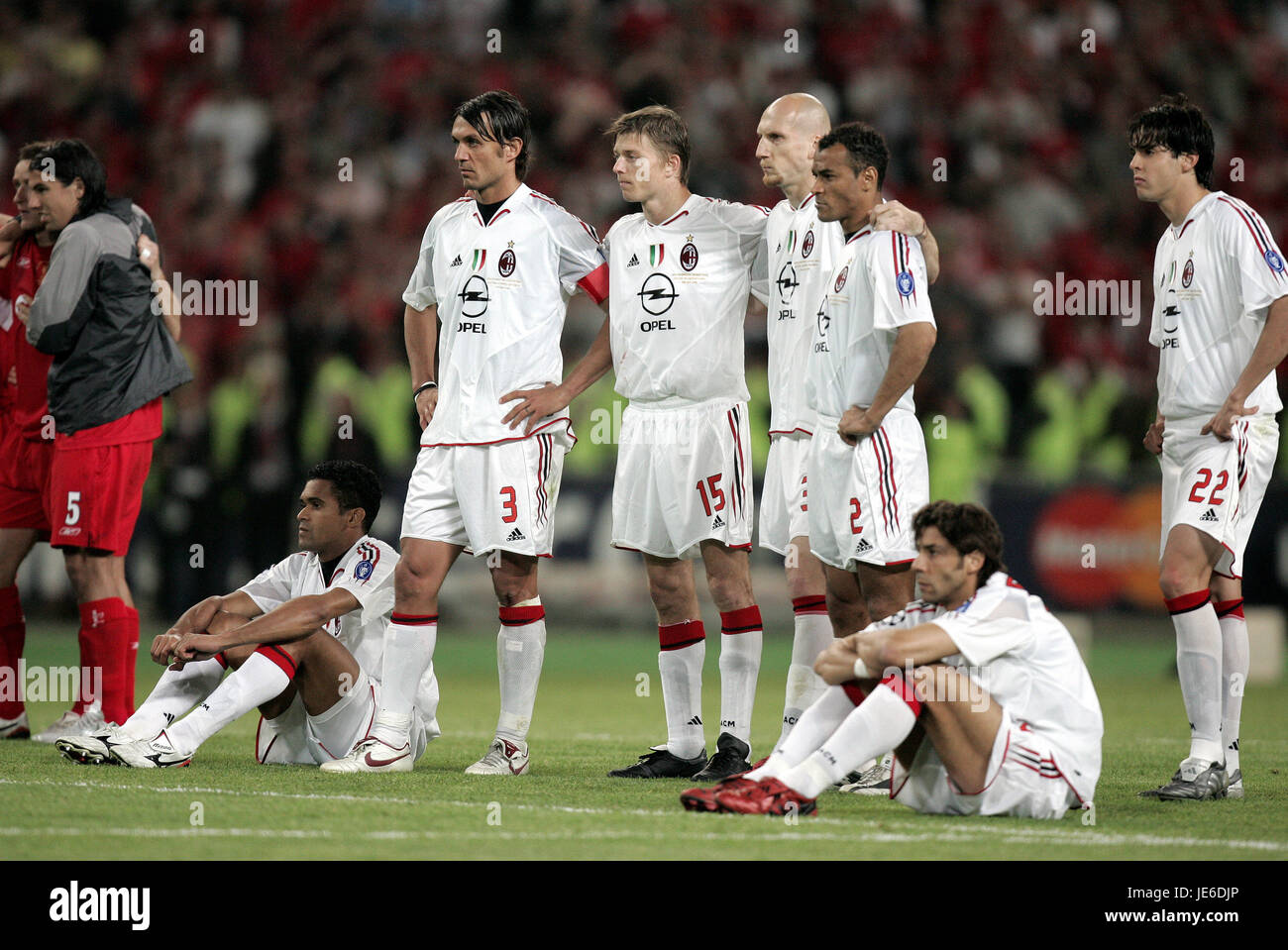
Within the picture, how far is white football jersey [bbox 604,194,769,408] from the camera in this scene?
22.1 ft

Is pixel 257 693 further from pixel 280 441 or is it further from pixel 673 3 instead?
pixel 673 3

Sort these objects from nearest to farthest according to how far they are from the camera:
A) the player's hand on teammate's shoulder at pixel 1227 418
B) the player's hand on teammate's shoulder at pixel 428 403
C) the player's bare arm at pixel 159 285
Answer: the player's hand on teammate's shoulder at pixel 1227 418 < the player's hand on teammate's shoulder at pixel 428 403 < the player's bare arm at pixel 159 285

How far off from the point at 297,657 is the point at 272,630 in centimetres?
18

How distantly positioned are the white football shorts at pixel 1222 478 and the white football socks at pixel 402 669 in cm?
298

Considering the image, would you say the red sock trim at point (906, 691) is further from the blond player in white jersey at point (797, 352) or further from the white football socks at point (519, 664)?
the white football socks at point (519, 664)

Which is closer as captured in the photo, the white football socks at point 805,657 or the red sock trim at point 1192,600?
the red sock trim at point 1192,600

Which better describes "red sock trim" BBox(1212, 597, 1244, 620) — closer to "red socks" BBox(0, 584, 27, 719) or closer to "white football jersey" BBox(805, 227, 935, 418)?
"white football jersey" BBox(805, 227, 935, 418)

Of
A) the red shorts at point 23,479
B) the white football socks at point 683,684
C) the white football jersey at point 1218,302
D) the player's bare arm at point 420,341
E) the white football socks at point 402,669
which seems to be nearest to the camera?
the white football jersey at point 1218,302

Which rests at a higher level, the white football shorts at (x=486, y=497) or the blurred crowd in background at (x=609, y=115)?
the blurred crowd in background at (x=609, y=115)

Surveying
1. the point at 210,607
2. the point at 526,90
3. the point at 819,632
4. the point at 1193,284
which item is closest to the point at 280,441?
the point at 526,90

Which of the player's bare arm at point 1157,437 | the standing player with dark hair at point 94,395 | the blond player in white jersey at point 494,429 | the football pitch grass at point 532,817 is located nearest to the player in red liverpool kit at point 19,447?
the standing player with dark hair at point 94,395

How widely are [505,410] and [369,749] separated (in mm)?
1458

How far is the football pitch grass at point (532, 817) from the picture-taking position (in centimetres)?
459

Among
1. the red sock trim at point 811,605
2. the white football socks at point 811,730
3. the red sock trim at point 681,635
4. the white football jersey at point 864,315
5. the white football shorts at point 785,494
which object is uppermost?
the white football jersey at point 864,315
